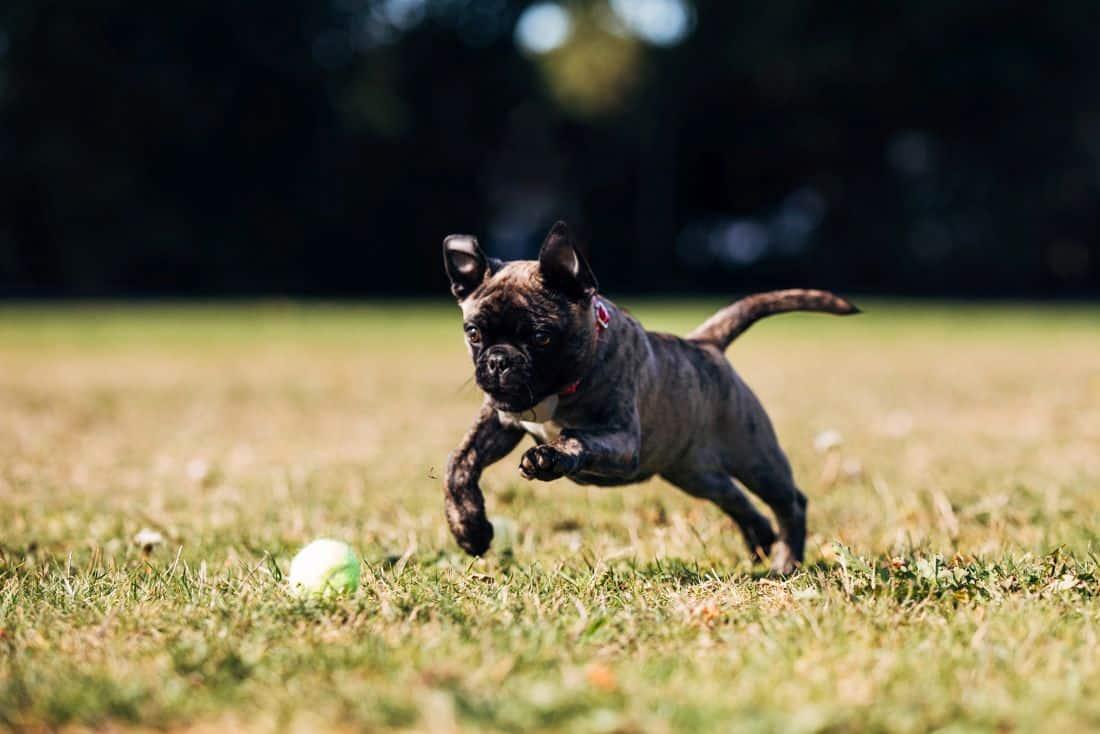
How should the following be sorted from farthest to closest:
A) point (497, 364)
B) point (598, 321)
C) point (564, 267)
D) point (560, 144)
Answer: point (560, 144)
point (598, 321)
point (564, 267)
point (497, 364)

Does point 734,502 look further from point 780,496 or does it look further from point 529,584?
point 529,584

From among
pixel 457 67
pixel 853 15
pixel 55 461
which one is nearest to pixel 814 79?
pixel 853 15

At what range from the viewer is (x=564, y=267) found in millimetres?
3381

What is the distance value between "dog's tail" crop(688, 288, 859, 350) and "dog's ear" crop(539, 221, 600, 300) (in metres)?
1.03

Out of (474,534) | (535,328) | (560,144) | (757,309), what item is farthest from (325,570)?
(560,144)

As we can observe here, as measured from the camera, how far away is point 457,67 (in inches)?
1259

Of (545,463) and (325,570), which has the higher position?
(545,463)

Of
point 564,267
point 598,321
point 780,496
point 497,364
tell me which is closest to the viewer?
point 497,364

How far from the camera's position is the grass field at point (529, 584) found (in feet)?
7.30

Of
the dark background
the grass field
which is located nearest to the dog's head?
the grass field

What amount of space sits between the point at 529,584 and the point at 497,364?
0.61 m

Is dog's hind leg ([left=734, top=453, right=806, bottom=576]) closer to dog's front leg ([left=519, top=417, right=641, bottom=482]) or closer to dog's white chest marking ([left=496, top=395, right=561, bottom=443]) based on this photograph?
dog's front leg ([left=519, top=417, right=641, bottom=482])

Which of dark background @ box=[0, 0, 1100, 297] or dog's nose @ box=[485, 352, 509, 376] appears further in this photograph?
dark background @ box=[0, 0, 1100, 297]

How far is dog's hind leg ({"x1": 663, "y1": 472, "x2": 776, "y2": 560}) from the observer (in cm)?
405
